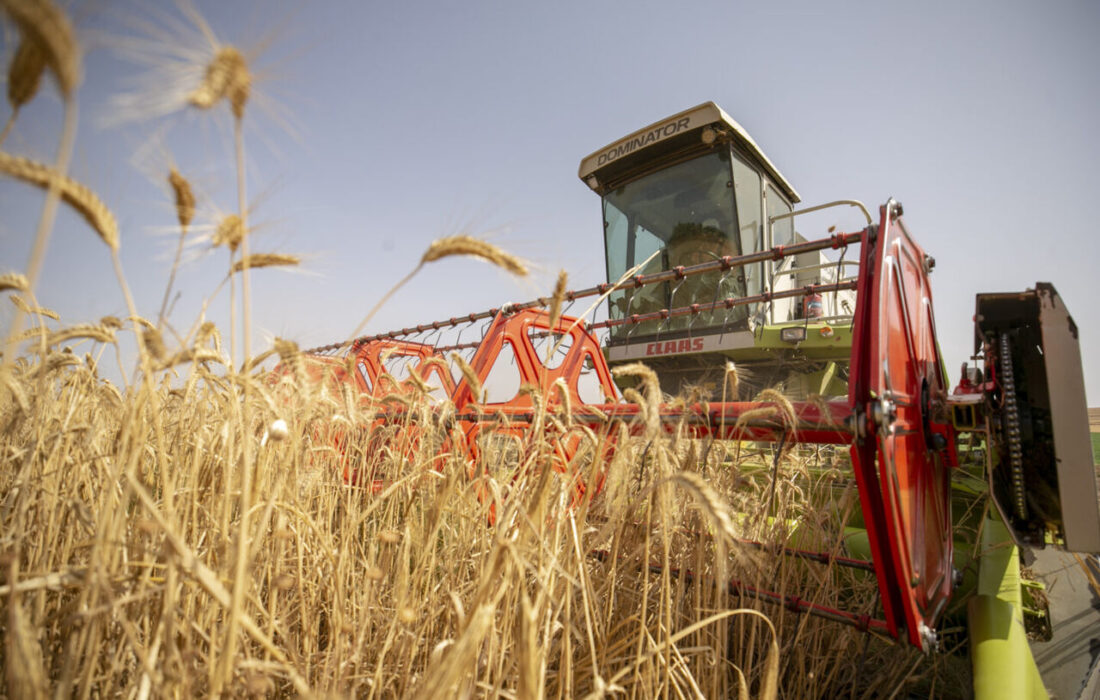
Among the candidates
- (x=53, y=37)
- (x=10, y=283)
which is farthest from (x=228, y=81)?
(x=10, y=283)

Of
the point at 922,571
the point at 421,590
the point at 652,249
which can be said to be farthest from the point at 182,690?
the point at 652,249

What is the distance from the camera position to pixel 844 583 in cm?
220

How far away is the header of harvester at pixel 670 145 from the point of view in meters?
4.43

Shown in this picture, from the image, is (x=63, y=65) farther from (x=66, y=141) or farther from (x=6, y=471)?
(x=6, y=471)

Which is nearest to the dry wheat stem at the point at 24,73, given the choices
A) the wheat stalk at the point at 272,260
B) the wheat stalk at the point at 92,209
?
the wheat stalk at the point at 92,209

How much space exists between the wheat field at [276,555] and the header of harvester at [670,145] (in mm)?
3751

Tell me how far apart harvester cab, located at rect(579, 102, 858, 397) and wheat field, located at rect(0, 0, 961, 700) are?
2.62m

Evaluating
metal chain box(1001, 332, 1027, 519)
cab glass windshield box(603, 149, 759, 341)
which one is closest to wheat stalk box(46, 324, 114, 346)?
metal chain box(1001, 332, 1027, 519)

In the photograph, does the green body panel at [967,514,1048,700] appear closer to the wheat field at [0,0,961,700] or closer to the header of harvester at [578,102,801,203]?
the wheat field at [0,0,961,700]

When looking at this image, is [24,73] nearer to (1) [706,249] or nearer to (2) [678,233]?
(1) [706,249]

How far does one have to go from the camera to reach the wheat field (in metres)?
0.60

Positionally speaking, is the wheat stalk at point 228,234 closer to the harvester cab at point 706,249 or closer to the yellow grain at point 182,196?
the yellow grain at point 182,196

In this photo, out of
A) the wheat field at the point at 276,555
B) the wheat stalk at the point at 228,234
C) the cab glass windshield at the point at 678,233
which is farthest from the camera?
the cab glass windshield at the point at 678,233

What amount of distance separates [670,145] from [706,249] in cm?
116
